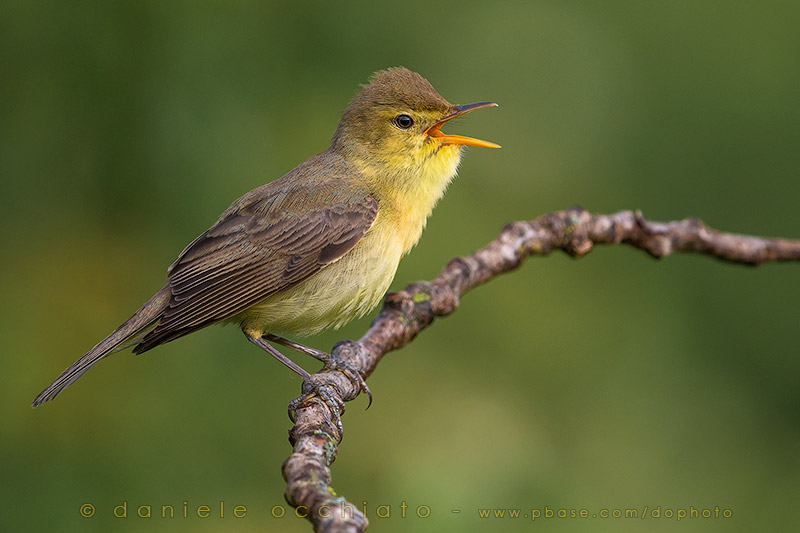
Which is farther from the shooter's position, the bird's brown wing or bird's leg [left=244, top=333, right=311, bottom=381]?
bird's leg [left=244, top=333, right=311, bottom=381]

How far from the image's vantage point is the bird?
3.98 metres

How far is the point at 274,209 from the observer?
4.28 metres

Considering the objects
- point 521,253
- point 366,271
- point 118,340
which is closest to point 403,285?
point 521,253

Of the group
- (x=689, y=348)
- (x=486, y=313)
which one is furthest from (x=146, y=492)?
(x=689, y=348)

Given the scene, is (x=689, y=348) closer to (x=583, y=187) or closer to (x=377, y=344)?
(x=583, y=187)

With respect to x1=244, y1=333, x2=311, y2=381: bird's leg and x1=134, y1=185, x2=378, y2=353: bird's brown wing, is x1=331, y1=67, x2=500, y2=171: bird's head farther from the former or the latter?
x1=244, y1=333, x2=311, y2=381: bird's leg

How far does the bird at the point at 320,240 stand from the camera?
13.0 ft

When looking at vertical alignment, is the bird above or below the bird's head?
below

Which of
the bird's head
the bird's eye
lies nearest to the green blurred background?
the bird's head

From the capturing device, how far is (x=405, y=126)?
451 cm

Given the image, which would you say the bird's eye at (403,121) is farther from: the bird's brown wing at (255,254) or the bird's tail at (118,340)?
the bird's tail at (118,340)

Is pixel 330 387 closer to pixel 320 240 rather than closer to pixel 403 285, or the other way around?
pixel 320 240

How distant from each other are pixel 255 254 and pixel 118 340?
764 mm

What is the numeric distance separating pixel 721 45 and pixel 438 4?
7.58 ft
